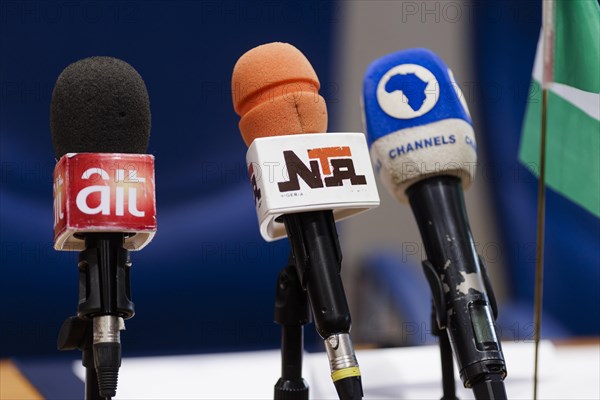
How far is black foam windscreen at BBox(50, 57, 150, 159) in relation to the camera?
42.0 inches

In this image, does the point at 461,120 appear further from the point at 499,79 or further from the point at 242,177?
the point at 499,79

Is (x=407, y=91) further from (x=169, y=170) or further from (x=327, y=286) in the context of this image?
(x=169, y=170)

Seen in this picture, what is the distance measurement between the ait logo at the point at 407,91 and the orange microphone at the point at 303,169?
0.29ft

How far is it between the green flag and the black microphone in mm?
599

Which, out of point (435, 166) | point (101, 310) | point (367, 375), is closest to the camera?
point (101, 310)

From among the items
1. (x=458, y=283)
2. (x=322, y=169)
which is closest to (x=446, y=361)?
(x=458, y=283)

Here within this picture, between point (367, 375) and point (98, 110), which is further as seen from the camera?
point (367, 375)

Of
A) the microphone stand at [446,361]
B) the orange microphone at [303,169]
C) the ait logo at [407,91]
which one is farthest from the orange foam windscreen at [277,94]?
the microphone stand at [446,361]

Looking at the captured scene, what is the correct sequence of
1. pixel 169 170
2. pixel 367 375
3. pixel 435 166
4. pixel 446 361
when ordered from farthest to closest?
pixel 169 170 → pixel 367 375 → pixel 446 361 → pixel 435 166

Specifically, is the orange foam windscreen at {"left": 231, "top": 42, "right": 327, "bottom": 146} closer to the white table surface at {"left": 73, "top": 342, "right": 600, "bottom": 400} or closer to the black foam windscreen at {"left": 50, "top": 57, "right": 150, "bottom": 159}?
the black foam windscreen at {"left": 50, "top": 57, "right": 150, "bottom": 159}

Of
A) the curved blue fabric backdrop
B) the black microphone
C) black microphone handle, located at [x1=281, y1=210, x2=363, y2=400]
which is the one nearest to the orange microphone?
black microphone handle, located at [x1=281, y1=210, x2=363, y2=400]

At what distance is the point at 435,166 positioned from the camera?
1180 mm

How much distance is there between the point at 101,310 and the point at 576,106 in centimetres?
77

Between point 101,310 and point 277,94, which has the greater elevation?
point 277,94
